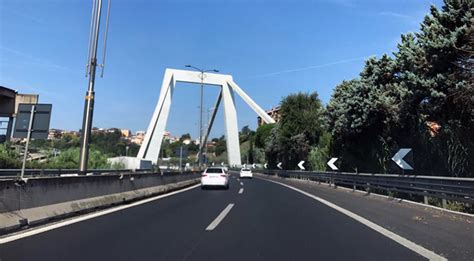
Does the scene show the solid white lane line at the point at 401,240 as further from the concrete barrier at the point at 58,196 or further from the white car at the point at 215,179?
the white car at the point at 215,179

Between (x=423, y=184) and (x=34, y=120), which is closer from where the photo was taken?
(x=34, y=120)

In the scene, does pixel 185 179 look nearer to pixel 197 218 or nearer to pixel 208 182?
pixel 208 182

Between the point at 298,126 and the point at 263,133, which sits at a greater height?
the point at 263,133

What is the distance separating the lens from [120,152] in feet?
404

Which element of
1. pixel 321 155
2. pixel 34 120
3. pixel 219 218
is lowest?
pixel 219 218

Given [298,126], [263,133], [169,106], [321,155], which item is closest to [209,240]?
[321,155]

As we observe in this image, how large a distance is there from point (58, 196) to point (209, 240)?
15.6 feet

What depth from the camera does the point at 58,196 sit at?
450 inches

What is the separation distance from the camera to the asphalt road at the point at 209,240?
741cm

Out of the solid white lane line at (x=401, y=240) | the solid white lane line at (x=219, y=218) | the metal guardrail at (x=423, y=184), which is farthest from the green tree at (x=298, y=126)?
the solid white lane line at (x=401, y=240)

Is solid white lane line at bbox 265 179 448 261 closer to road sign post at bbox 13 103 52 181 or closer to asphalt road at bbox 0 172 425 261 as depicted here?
asphalt road at bbox 0 172 425 261

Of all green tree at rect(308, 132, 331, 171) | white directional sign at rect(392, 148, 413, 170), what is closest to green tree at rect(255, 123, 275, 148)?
green tree at rect(308, 132, 331, 171)

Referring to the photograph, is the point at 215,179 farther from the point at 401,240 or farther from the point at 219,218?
the point at 401,240

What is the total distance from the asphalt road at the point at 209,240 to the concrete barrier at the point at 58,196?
81 cm
